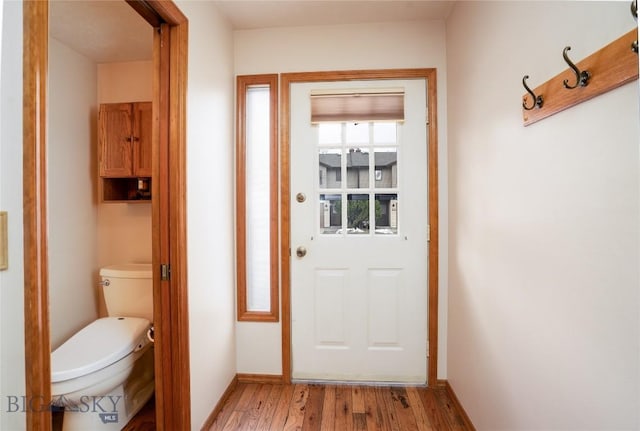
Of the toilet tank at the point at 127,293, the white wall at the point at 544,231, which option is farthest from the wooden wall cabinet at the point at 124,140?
the white wall at the point at 544,231

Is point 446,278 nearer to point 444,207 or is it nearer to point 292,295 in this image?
point 444,207

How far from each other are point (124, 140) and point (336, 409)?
7.11 feet

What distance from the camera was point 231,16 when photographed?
1.88 meters

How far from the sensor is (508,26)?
1.21 metres

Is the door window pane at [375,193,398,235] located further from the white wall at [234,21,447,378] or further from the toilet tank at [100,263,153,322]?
the toilet tank at [100,263,153,322]

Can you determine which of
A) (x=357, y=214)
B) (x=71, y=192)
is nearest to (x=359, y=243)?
(x=357, y=214)

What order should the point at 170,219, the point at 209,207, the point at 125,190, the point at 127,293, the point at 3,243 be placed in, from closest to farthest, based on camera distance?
the point at 3,243 → the point at 170,219 → the point at 209,207 → the point at 127,293 → the point at 125,190

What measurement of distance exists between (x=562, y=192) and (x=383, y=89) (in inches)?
52.9

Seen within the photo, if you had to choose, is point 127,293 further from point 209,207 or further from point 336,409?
point 336,409

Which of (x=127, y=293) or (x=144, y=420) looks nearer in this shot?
(x=144, y=420)

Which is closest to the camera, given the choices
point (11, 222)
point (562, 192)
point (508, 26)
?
point (11, 222)

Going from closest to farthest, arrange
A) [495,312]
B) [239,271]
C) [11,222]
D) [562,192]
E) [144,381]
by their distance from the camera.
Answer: [11,222] → [562,192] → [495,312] → [144,381] → [239,271]

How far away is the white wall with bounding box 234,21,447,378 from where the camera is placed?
194cm

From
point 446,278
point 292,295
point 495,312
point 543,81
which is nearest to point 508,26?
point 543,81
